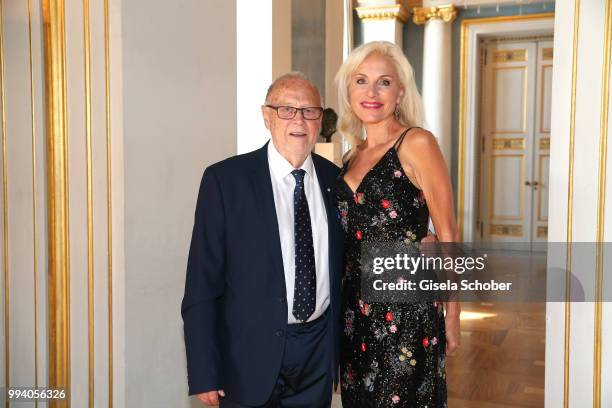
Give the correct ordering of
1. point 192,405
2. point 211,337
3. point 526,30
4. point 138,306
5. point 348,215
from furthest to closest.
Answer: point 526,30, point 192,405, point 138,306, point 348,215, point 211,337

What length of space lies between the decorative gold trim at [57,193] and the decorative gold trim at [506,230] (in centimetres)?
843

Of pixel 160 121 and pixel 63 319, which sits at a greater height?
pixel 160 121

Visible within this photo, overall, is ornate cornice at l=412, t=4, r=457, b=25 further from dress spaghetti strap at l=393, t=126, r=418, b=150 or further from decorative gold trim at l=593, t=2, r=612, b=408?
dress spaghetti strap at l=393, t=126, r=418, b=150

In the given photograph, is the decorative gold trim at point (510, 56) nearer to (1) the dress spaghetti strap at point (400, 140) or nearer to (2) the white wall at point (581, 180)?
(2) the white wall at point (581, 180)

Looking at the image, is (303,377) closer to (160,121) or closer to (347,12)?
(160,121)

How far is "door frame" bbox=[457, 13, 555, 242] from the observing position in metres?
9.71

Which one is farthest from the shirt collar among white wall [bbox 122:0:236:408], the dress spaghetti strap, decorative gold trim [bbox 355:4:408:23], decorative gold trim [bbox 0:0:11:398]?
decorative gold trim [bbox 355:4:408:23]

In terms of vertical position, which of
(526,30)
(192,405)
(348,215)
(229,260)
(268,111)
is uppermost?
(526,30)

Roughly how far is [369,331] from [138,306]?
3.57 feet

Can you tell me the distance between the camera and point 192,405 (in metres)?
3.01

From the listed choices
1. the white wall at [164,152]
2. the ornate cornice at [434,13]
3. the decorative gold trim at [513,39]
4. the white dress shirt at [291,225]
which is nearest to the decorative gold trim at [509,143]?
the decorative gold trim at [513,39]

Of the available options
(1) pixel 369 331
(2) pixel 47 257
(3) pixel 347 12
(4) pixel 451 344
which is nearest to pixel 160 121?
(2) pixel 47 257

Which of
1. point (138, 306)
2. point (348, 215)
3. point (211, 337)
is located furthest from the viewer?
point (138, 306)

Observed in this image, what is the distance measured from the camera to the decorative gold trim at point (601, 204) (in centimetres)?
231
